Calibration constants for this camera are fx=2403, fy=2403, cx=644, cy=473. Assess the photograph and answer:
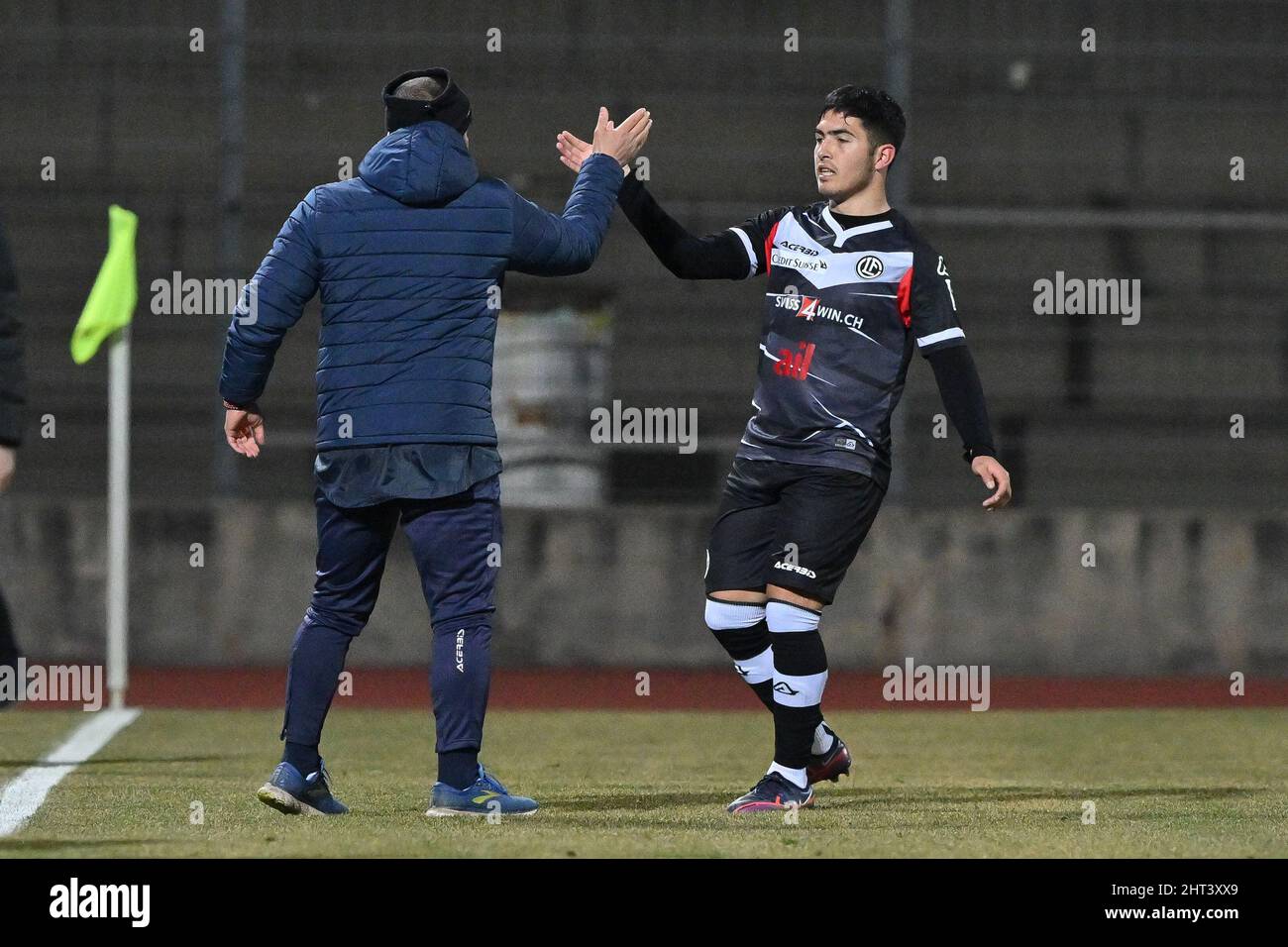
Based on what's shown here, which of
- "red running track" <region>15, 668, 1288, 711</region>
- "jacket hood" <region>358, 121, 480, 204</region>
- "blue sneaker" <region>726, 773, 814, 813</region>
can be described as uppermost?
"jacket hood" <region>358, 121, 480, 204</region>

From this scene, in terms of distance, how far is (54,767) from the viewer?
7516 mm

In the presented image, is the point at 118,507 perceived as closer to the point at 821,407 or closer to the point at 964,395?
the point at 821,407

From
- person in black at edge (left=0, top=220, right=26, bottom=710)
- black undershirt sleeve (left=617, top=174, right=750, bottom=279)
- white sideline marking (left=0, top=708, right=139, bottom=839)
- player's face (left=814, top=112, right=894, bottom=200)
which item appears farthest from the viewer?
black undershirt sleeve (left=617, top=174, right=750, bottom=279)

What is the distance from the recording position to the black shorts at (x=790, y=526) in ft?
20.3

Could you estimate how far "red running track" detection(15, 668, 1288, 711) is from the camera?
436 inches

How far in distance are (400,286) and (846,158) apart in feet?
4.25

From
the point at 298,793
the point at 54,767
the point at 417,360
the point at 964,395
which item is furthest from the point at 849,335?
the point at 54,767

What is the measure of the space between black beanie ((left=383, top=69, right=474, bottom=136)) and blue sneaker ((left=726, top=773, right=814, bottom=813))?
71.5 inches

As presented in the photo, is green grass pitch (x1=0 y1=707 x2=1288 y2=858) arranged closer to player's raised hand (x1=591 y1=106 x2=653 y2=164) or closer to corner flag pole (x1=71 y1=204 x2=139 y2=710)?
corner flag pole (x1=71 y1=204 x2=139 y2=710)

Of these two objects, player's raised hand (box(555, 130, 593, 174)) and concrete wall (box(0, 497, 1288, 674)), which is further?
concrete wall (box(0, 497, 1288, 674))

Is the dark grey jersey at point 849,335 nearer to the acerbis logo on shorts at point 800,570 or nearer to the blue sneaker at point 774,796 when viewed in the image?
the acerbis logo on shorts at point 800,570

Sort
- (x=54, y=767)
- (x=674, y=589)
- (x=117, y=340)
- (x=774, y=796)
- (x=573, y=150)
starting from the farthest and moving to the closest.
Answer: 1. (x=674, y=589)
2. (x=117, y=340)
3. (x=54, y=767)
4. (x=573, y=150)
5. (x=774, y=796)

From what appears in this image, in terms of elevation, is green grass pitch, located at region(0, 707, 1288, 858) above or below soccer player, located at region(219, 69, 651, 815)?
below

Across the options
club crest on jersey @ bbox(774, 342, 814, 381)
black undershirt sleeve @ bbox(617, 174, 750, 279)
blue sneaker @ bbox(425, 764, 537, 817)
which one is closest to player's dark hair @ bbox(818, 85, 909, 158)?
black undershirt sleeve @ bbox(617, 174, 750, 279)
